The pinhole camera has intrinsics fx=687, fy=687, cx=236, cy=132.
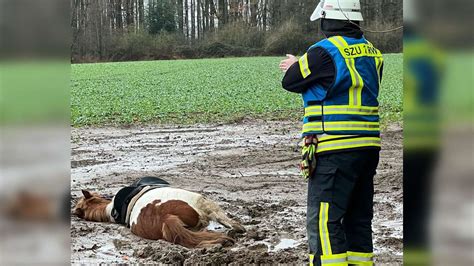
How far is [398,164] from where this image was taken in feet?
28.6

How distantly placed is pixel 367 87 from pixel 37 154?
232cm

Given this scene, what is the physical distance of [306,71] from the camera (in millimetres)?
3559

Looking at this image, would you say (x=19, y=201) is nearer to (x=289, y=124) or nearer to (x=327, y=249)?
(x=327, y=249)

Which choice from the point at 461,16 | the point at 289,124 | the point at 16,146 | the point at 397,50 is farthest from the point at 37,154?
the point at 289,124

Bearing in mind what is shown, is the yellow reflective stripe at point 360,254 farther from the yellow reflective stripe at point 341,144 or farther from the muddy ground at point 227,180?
the muddy ground at point 227,180

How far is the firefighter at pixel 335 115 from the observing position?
3551 mm

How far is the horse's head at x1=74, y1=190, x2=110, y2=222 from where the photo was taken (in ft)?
20.6

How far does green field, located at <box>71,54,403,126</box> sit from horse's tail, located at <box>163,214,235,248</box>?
566 centimetres

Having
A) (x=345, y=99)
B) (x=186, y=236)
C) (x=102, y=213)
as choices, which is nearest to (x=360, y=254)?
(x=345, y=99)

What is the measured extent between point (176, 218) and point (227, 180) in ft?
9.77

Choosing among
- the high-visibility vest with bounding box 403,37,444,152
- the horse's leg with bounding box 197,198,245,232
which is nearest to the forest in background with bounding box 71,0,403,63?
the horse's leg with bounding box 197,198,245,232

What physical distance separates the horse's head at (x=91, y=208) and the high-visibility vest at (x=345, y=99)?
10.3ft

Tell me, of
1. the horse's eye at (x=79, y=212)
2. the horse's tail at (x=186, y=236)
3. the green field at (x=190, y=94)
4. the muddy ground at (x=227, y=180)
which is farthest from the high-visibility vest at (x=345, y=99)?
the green field at (x=190, y=94)

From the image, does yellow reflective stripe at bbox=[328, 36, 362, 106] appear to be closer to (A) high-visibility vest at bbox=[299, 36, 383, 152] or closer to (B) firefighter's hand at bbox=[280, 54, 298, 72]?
(A) high-visibility vest at bbox=[299, 36, 383, 152]
